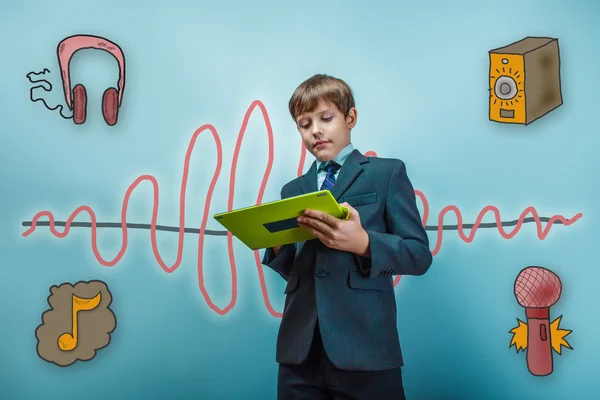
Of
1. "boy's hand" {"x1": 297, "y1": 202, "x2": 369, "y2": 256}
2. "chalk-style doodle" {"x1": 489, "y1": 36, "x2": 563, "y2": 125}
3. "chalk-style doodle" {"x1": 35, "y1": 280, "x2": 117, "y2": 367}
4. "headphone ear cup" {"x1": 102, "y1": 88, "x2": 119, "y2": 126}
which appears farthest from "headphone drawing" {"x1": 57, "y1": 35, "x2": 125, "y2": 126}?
"chalk-style doodle" {"x1": 489, "y1": 36, "x2": 563, "y2": 125}

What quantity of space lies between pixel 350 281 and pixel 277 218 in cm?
19

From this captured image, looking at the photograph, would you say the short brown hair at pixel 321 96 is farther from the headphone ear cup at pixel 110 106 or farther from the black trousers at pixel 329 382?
the headphone ear cup at pixel 110 106

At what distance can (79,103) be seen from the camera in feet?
5.87

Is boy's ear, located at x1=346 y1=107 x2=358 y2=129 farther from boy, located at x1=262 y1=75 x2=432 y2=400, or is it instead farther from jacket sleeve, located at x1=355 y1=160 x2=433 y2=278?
jacket sleeve, located at x1=355 y1=160 x2=433 y2=278

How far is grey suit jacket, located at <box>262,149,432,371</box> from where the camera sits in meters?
1.01

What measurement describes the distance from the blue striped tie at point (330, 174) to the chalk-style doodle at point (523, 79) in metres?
0.83

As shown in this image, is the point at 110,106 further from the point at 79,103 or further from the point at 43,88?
the point at 43,88

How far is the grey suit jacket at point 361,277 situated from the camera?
1.01 m

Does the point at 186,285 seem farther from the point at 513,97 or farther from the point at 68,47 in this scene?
the point at 513,97

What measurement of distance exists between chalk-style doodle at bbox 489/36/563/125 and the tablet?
3.31 feet

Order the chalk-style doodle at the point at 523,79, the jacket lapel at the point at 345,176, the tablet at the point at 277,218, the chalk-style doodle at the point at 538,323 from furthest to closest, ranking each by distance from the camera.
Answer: the chalk-style doodle at the point at 523,79, the chalk-style doodle at the point at 538,323, the jacket lapel at the point at 345,176, the tablet at the point at 277,218

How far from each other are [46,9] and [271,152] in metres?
0.92

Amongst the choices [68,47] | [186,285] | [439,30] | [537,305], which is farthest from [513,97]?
[68,47]

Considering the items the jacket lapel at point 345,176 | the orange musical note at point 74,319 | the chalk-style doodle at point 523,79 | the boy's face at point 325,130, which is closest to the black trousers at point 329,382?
the jacket lapel at point 345,176
